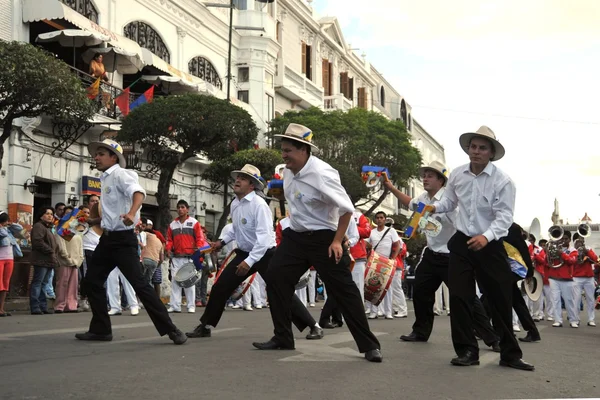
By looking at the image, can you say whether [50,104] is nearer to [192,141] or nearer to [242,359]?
[192,141]

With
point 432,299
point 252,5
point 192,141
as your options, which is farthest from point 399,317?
point 252,5

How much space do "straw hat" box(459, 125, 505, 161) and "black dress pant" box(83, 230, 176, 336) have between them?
125 inches

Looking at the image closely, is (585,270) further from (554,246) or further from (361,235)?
(361,235)

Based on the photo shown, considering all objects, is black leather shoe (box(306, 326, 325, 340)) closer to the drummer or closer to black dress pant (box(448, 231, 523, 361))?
the drummer

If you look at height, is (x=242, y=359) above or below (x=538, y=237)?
below

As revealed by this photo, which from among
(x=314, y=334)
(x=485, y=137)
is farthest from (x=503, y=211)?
(x=314, y=334)

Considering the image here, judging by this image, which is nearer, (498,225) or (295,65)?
(498,225)

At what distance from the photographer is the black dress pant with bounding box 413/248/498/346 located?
31.8 feet

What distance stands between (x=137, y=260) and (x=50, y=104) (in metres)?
10.7

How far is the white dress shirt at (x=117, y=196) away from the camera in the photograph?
9023 mm

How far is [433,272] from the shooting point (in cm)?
984

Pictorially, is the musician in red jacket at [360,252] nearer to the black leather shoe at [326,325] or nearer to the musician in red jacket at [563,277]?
the black leather shoe at [326,325]

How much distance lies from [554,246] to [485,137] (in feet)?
31.6

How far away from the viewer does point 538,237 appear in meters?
19.0
